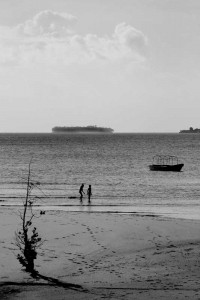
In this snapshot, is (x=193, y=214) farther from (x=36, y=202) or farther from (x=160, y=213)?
(x=36, y=202)

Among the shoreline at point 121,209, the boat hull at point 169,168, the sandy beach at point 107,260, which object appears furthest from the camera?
the boat hull at point 169,168

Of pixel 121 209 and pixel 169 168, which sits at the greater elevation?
pixel 169 168

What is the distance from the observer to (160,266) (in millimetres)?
19188

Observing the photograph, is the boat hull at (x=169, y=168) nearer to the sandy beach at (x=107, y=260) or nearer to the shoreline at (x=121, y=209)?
the shoreline at (x=121, y=209)

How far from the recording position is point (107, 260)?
66.9ft

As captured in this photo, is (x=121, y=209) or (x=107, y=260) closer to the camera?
(x=107, y=260)

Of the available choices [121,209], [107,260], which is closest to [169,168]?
[121,209]

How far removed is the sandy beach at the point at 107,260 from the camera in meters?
15.8

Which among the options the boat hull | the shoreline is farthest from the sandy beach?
the boat hull

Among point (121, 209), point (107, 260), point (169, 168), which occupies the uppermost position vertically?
point (107, 260)

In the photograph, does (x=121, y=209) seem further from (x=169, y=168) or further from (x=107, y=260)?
(x=169, y=168)

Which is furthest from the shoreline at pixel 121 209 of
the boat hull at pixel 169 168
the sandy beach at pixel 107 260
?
the boat hull at pixel 169 168

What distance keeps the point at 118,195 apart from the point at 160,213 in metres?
14.2

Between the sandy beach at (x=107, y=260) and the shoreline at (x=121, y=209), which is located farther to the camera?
the shoreline at (x=121, y=209)
